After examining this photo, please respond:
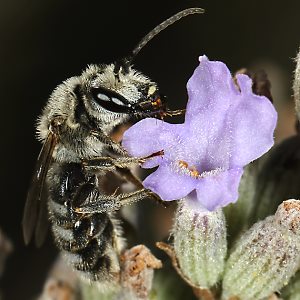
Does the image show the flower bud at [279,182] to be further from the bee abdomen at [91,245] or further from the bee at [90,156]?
the bee abdomen at [91,245]

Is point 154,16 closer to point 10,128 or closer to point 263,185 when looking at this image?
point 10,128

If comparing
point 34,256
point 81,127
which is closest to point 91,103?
point 81,127

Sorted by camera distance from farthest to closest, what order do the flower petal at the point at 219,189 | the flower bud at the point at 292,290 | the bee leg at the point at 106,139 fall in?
the flower bud at the point at 292,290 → the bee leg at the point at 106,139 → the flower petal at the point at 219,189

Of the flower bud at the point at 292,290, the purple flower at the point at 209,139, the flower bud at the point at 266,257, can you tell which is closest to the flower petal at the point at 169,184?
the purple flower at the point at 209,139

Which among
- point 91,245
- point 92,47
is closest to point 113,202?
point 91,245

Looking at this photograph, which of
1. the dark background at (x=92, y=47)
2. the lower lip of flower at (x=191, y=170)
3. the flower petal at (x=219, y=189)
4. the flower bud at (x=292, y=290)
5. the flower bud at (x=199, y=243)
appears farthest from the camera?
the dark background at (x=92, y=47)

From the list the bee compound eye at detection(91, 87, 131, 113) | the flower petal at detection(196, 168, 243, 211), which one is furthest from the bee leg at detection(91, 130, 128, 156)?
the flower petal at detection(196, 168, 243, 211)
